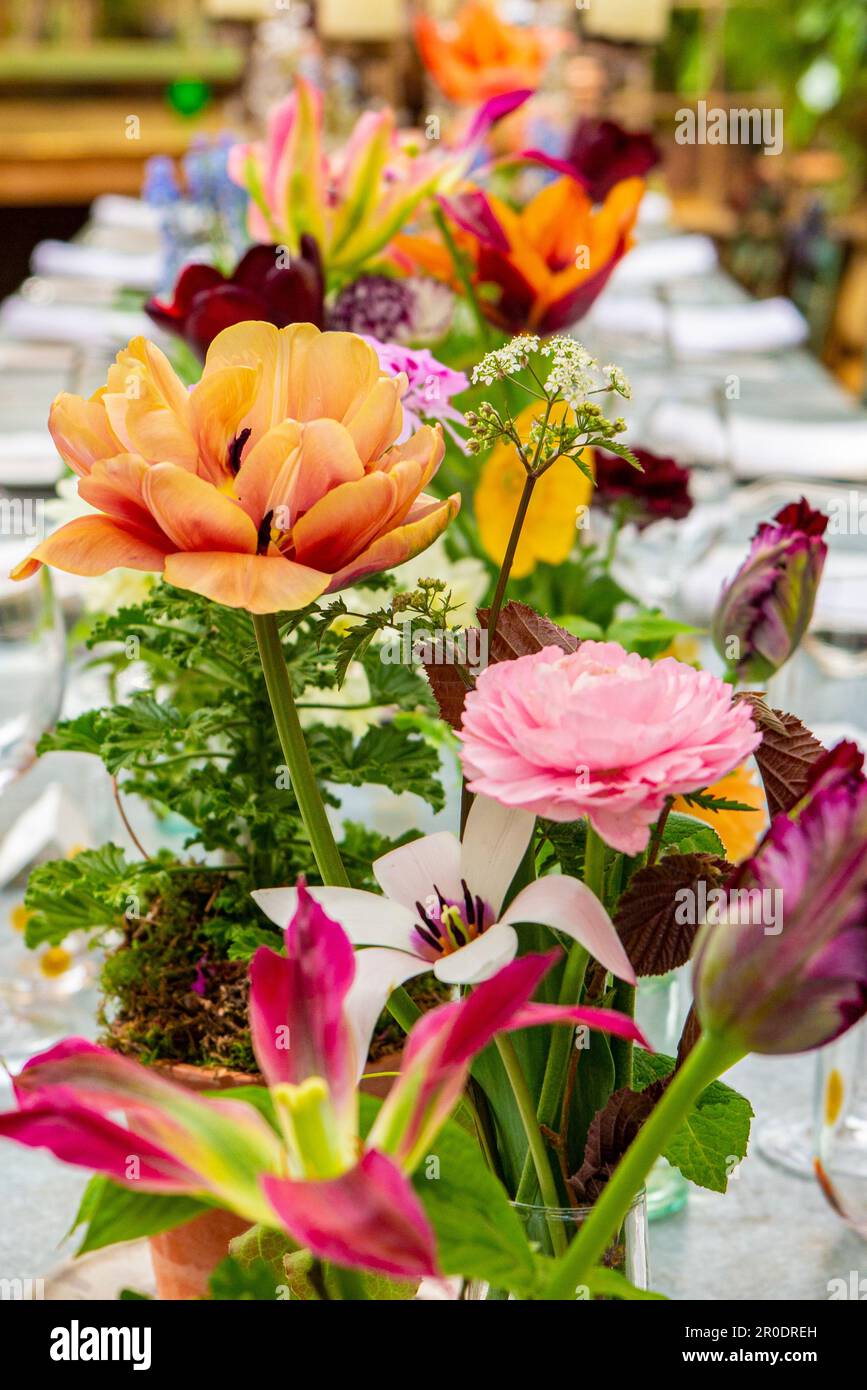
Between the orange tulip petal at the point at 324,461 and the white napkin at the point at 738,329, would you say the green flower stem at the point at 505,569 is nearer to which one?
the orange tulip petal at the point at 324,461

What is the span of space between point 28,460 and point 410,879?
140cm

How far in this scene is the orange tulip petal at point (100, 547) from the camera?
1.21 ft

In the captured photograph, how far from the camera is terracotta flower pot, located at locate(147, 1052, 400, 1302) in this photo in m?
0.52

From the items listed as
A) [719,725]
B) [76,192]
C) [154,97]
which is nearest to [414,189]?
[719,725]

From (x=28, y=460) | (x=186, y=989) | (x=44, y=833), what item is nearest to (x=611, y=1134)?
(x=186, y=989)

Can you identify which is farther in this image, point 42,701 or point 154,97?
point 154,97

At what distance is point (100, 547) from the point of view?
37 centimetres

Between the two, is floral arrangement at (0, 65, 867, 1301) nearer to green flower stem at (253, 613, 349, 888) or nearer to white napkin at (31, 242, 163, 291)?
green flower stem at (253, 613, 349, 888)

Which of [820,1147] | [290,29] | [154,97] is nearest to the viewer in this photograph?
[820,1147]

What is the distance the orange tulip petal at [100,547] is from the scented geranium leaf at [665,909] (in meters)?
0.13

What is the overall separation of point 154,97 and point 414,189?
19.6 feet

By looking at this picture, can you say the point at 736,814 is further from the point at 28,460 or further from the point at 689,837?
the point at 28,460
